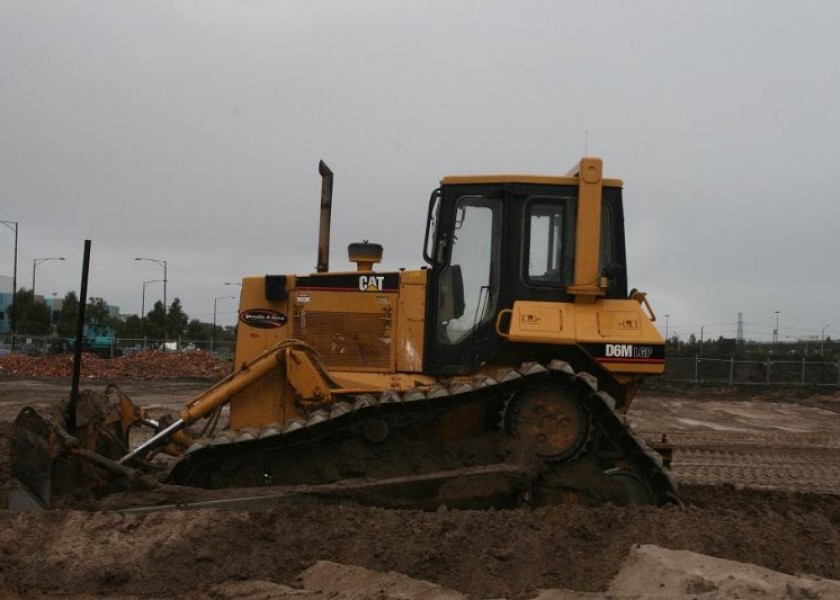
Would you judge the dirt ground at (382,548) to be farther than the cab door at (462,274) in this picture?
No

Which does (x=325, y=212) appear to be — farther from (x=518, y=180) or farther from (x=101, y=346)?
(x=101, y=346)

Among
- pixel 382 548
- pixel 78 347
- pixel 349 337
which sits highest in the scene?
pixel 349 337

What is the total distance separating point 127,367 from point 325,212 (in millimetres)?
26112

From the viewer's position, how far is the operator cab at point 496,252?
766 centimetres

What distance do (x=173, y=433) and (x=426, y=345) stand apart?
222 cm

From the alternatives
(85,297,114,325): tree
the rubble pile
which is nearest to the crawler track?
the rubble pile

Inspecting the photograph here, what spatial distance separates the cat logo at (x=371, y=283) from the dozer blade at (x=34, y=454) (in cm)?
272

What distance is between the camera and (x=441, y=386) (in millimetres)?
7055

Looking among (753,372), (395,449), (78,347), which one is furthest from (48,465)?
(753,372)

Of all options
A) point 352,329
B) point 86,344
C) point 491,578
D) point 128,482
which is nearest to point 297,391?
point 352,329

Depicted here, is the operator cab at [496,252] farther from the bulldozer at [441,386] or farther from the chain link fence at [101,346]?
the chain link fence at [101,346]

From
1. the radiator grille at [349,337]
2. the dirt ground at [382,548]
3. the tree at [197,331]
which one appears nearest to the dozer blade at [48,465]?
the dirt ground at [382,548]

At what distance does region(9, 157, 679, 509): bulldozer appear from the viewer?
22.9ft

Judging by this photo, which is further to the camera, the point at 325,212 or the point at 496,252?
the point at 325,212
